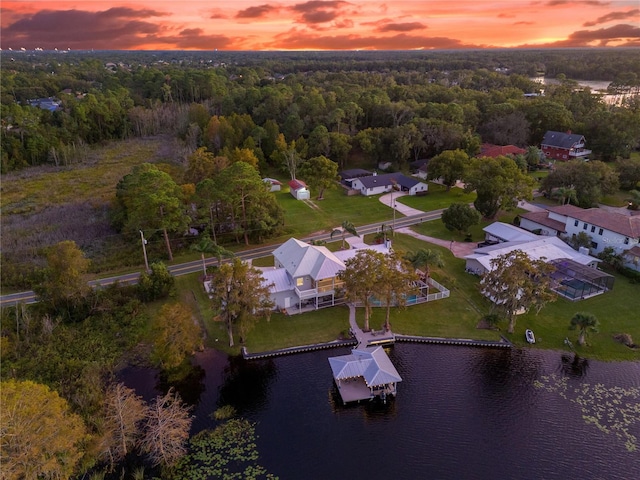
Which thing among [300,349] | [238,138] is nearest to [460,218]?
[300,349]

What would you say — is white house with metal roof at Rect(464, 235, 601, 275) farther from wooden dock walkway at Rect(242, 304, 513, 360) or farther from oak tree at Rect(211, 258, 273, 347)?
oak tree at Rect(211, 258, 273, 347)

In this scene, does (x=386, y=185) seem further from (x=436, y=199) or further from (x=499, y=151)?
(x=499, y=151)

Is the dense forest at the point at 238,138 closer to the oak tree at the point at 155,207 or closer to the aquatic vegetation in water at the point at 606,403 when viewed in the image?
the oak tree at the point at 155,207

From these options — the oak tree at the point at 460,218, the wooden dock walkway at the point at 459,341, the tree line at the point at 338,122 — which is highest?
the tree line at the point at 338,122

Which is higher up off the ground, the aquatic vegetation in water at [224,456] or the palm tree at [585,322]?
the palm tree at [585,322]

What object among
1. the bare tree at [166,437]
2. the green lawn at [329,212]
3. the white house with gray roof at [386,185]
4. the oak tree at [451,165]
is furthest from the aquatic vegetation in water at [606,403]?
the white house with gray roof at [386,185]

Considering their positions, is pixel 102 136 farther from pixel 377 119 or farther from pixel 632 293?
pixel 632 293
